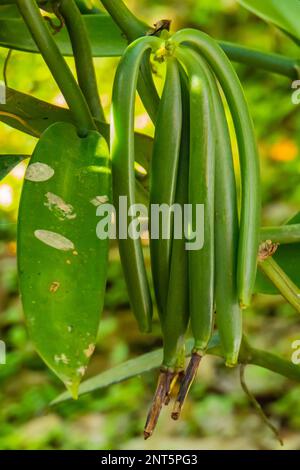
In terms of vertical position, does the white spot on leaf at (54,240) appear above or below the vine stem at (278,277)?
above

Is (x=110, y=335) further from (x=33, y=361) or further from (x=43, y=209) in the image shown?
(x=43, y=209)

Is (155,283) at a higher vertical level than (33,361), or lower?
higher

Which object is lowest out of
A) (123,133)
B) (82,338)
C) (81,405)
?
(81,405)

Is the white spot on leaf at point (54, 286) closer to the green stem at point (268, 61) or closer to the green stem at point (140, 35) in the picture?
the green stem at point (140, 35)

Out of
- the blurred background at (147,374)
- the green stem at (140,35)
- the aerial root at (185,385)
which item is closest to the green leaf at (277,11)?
the green stem at (140,35)

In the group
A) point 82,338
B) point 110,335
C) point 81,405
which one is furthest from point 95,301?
point 110,335

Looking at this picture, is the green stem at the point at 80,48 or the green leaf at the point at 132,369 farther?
the green leaf at the point at 132,369

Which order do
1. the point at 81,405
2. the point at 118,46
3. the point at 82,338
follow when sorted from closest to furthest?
the point at 82,338 < the point at 118,46 < the point at 81,405
